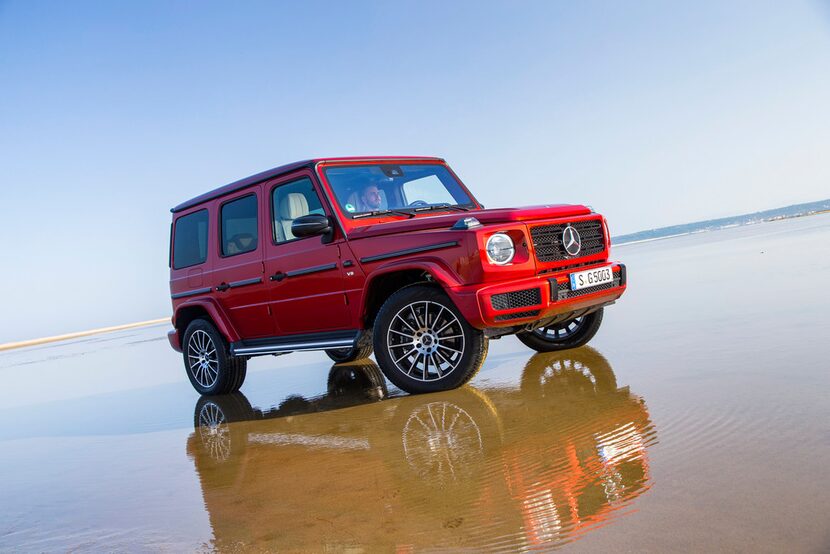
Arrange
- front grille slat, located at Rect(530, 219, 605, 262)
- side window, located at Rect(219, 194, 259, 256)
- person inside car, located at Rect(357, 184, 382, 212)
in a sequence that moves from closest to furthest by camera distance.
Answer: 1. front grille slat, located at Rect(530, 219, 605, 262)
2. person inside car, located at Rect(357, 184, 382, 212)
3. side window, located at Rect(219, 194, 259, 256)

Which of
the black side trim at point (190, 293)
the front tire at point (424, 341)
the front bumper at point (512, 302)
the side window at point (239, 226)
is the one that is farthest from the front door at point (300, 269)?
the front bumper at point (512, 302)

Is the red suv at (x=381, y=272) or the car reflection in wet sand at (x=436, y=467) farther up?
the red suv at (x=381, y=272)

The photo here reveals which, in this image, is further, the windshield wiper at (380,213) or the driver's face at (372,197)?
the driver's face at (372,197)

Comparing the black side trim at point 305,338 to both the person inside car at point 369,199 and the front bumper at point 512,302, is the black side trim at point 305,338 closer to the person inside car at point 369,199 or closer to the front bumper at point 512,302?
the person inside car at point 369,199

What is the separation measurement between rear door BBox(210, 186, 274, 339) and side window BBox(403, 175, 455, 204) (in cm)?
132

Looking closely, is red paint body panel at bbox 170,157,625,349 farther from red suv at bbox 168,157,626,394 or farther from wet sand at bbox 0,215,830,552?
wet sand at bbox 0,215,830,552

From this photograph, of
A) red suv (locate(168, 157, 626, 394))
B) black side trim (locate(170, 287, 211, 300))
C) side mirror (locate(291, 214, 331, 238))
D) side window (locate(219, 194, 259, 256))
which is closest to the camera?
red suv (locate(168, 157, 626, 394))

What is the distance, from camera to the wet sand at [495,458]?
2174 mm

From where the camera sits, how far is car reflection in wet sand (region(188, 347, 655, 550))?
231cm

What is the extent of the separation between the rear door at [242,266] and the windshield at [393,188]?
893 millimetres

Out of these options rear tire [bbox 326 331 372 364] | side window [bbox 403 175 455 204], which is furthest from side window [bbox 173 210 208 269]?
side window [bbox 403 175 455 204]

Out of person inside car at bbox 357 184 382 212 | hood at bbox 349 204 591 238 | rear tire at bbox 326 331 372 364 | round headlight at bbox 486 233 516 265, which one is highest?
person inside car at bbox 357 184 382 212

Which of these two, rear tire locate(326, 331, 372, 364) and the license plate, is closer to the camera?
the license plate

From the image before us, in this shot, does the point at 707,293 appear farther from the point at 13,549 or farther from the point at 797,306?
the point at 13,549
